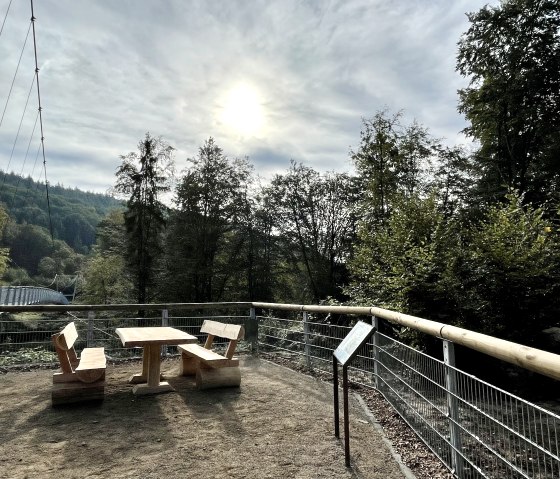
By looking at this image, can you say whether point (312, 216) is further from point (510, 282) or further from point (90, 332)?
point (90, 332)

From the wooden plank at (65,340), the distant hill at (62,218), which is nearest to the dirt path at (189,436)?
the wooden plank at (65,340)

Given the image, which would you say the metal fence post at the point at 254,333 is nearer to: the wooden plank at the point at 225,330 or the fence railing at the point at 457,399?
the fence railing at the point at 457,399

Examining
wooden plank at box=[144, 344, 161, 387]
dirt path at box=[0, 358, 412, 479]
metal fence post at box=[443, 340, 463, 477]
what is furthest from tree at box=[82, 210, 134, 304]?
metal fence post at box=[443, 340, 463, 477]

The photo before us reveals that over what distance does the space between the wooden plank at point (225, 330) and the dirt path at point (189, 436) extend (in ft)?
2.11

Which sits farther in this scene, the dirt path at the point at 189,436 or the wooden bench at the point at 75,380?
the wooden bench at the point at 75,380

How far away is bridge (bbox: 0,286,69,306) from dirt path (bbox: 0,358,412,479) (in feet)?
69.5

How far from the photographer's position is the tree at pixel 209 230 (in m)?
21.9

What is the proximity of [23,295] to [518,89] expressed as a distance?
29575 millimetres

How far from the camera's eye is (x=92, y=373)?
427cm

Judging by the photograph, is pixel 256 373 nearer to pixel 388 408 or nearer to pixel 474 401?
pixel 388 408

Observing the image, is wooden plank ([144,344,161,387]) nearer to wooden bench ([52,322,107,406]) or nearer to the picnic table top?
the picnic table top

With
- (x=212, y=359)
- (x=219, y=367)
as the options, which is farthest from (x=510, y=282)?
(x=212, y=359)

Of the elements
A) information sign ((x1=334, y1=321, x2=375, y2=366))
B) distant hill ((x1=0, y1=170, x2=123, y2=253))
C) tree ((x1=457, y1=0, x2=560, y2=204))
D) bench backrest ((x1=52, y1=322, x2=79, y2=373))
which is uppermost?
distant hill ((x1=0, y1=170, x2=123, y2=253))

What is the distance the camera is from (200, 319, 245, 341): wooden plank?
16.1 ft
